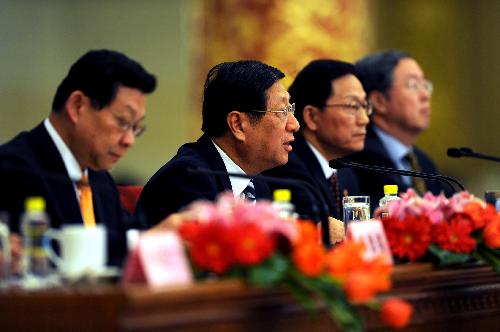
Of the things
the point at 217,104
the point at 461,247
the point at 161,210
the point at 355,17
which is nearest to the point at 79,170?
the point at 161,210

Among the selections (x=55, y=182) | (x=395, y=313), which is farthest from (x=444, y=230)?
(x=55, y=182)

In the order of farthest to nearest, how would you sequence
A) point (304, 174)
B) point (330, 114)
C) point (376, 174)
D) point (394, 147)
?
point (394, 147), point (376, 174), point (330, 114), point (304, 174)

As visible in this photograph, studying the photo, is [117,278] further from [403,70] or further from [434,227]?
[403,70]

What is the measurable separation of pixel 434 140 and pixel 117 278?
9768 mm

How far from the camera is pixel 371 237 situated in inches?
131

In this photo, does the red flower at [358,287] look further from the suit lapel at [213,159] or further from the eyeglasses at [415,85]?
the eyeglasses at [415,85]

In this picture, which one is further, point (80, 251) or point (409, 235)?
point (409, 235)

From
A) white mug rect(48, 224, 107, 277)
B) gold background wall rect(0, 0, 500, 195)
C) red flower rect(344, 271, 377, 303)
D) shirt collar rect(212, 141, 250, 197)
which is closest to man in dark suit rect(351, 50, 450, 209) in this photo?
gold background wall rect(0, 0, 500, 195)

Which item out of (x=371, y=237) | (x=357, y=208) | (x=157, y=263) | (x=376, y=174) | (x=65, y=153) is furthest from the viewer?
(x=376, y=174)

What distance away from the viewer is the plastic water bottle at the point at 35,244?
276 cm

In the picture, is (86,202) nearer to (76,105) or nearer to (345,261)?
(76,105)

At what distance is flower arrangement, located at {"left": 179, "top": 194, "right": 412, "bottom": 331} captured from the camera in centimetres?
270

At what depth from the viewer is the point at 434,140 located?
12211 mm

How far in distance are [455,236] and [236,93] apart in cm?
134
